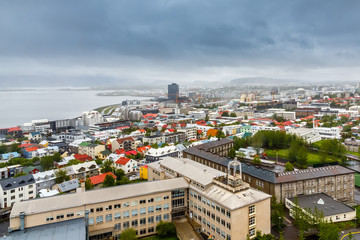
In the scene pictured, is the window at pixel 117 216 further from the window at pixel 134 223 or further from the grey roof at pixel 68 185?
the grey roof at pixel 68 185

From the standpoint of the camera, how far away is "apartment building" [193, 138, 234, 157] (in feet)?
69.5

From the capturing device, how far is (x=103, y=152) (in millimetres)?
23469

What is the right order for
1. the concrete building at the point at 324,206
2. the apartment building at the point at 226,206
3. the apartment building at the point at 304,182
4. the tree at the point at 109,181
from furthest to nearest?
1. the tree at the point at 109,181
2. the apartment building at the point at 304,182
3. the concrete building at the point at 324,206
4. the apartment building at the point at 226,206

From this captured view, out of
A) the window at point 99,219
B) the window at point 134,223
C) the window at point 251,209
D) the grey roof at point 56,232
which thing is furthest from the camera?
the window at point 134,223

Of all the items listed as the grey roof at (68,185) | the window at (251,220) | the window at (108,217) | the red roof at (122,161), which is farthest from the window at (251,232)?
the red roof at (122,161)

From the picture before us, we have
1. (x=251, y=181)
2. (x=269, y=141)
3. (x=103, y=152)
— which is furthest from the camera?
(x=269, y=141)

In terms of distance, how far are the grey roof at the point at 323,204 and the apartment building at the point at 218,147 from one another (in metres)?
9.26

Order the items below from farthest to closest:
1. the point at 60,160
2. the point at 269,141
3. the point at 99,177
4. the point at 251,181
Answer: the point at 269,141
the point at 60,160
the point at 99,177
the point at 251,181

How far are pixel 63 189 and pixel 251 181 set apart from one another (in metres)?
10.5

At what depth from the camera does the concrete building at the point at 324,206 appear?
11.0 metres

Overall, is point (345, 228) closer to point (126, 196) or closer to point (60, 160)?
point (126, 196)

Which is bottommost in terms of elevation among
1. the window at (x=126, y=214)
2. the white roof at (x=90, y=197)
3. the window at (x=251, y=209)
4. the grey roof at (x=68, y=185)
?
the grey roof at (x=68, y=185)

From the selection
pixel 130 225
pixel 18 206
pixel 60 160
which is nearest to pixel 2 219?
pixel 18 206

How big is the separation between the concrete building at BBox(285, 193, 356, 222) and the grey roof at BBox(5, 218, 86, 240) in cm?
849
